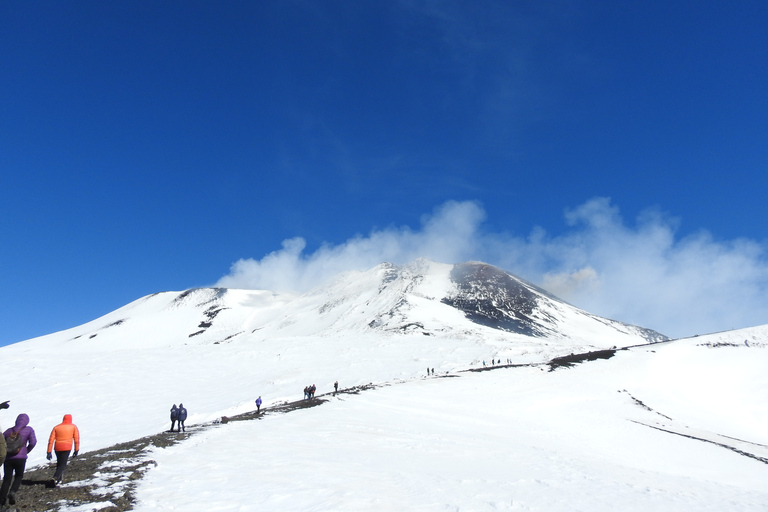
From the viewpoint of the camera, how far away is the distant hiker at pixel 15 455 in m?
8.20

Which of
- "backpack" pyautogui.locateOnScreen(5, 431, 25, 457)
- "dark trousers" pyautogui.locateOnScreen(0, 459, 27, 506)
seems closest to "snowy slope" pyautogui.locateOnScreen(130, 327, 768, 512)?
"dark trousers" pyautogui.locateOnScreen(0, 459, 27, 506)

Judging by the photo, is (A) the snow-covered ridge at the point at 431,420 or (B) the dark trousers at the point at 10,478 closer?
(B) the dark trousers at the point at 10,478

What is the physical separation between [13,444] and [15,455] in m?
0.23

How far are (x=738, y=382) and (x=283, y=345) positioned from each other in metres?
63.4

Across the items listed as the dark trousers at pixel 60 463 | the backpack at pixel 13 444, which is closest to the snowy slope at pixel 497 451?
the dark trousers at pixel 60 463

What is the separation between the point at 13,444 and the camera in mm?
8422

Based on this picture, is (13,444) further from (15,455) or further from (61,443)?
(61,443)

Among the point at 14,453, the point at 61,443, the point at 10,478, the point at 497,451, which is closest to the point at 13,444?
the point at 14,453

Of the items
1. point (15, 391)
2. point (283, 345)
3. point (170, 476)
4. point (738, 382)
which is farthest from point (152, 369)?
point (738, 382)

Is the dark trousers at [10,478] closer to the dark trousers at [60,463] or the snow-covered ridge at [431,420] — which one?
the dark trousers at [60,463]

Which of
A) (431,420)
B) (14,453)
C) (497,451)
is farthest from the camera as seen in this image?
(431,420)

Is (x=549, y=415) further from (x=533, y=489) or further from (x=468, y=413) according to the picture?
(x=533, y=489)

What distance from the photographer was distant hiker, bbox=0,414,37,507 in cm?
820

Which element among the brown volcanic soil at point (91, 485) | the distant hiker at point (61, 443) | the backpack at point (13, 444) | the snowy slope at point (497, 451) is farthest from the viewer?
the snowy slope at point (497, 451)
